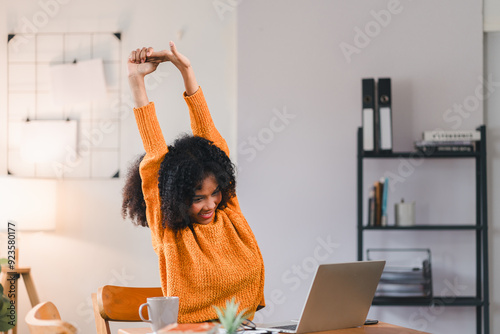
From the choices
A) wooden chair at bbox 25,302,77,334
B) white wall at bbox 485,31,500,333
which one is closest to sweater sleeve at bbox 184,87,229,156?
wooden chair at bbox 25,302,77,334

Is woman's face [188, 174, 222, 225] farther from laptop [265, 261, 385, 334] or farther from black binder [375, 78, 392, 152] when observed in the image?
black binder [375, 78, 392, 152]

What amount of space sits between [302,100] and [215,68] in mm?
494

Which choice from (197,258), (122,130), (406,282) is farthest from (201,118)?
(406,282)

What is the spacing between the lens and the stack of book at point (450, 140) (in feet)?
8.82

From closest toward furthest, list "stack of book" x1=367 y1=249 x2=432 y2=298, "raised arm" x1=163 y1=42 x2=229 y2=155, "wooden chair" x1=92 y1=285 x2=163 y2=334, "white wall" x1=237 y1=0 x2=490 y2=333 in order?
"raised arm" x1=163 y1=42 x2=229 y2=155, "wooden chair" x1=92 y1=285 x2=163 y2=334, "stack of book" x1=367 y1=249 x2=432 y2=298, "white wall" x1=237 y1=0 x2=490 y2=333

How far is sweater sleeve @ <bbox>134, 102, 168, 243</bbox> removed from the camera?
1515 mm

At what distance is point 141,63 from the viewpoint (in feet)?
4.99

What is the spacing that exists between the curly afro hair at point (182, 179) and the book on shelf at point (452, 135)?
1406 mm

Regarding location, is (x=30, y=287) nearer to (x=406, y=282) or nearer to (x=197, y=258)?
(x=197, y=258)

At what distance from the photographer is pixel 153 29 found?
2.96m

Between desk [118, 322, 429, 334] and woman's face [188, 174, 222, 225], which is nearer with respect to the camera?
desk [118, 322, 429, 334]

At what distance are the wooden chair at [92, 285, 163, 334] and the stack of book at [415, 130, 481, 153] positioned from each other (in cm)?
155

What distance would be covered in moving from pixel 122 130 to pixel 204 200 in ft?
4.99

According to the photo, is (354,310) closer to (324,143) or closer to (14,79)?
(324,143)
